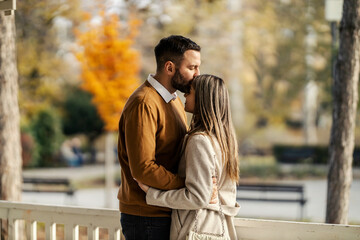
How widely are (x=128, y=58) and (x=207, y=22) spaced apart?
7429 mm

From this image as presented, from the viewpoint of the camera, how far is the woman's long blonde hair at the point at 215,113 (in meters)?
2.48

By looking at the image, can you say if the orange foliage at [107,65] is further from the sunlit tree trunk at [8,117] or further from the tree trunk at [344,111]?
the tree trunk at [344,111]

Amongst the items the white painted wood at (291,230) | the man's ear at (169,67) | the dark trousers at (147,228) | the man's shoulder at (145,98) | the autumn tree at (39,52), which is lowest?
the white painted wood at (291,230)

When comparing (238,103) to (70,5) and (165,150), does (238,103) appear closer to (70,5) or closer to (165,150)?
(70,5)

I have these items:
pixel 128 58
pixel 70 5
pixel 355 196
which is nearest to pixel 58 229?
pixel 128 58

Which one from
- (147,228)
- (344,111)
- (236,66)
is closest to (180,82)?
(147,228)

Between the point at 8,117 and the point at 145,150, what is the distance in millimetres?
2805

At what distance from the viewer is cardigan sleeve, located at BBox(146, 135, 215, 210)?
Result: 2.40 metres

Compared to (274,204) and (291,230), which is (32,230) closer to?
(291,230)

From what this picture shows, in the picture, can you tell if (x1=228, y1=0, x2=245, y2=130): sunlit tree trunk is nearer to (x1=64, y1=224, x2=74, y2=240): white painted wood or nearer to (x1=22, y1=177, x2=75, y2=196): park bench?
(x1=22, y1=177, x2=75, y2=196): park bench

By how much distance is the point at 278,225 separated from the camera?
9.52 feet

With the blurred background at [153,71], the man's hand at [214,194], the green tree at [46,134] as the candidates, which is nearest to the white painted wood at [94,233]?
the man's hand at [214,194]

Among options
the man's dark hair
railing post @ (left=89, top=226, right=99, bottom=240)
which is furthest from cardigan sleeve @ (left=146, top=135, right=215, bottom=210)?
railing post @ (left=89, top=226, right=99, bottom=240)

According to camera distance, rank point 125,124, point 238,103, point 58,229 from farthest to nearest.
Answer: point 238,103, point 58,229, point 125,124
